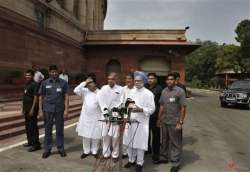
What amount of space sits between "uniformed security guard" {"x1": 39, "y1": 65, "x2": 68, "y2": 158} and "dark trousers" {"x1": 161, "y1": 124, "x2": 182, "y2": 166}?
212 cm

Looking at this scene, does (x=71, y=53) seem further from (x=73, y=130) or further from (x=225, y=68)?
(x=225, y=68)

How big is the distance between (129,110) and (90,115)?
66.5 inches

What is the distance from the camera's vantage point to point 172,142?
7.05m

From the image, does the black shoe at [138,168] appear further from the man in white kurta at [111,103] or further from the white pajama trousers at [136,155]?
the man in white kurta at [111,103]

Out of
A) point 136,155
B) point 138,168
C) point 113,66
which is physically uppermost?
point 113,66

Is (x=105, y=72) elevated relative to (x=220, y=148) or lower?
elevated

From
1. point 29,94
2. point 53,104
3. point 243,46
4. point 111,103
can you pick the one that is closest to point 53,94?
point 53,104

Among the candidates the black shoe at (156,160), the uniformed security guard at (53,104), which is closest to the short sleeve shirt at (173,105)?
the black shoe at (156,160)

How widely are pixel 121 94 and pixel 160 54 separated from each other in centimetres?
2835

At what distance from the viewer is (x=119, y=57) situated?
35.8 m

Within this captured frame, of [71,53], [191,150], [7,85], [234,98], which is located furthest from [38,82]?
[71,53]

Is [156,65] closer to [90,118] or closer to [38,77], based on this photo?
[38,77]

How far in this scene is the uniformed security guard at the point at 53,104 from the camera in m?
7.57

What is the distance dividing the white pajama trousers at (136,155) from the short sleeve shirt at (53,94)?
1.84m
